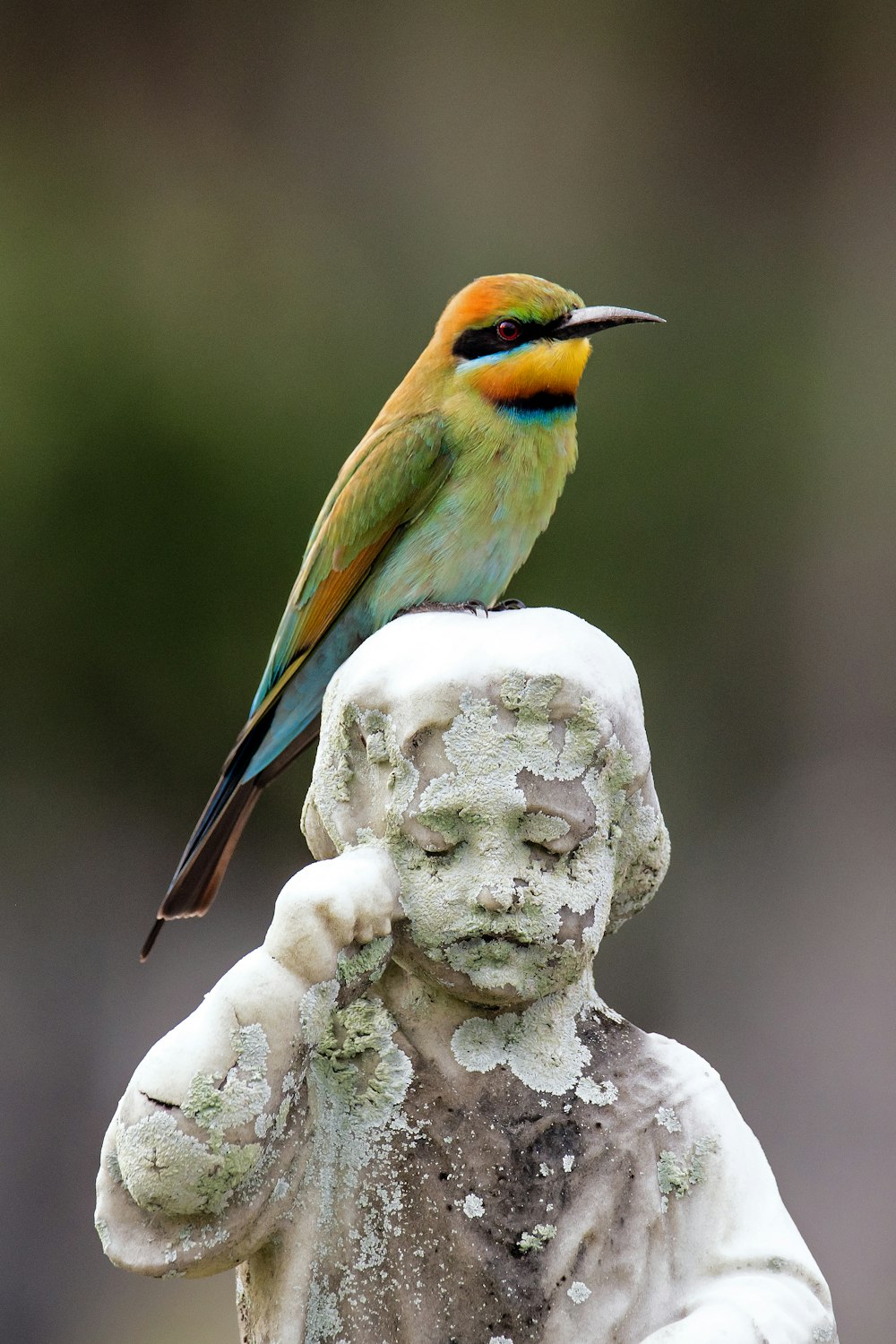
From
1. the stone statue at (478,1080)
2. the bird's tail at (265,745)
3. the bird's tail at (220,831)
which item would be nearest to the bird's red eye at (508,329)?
the bird's tail at (265,745)

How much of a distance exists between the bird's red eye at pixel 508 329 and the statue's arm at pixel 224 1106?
3.43ft

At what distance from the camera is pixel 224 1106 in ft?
3.56

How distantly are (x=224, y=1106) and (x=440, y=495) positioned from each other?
1.05 m

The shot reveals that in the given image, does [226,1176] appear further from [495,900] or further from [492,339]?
[492,339]

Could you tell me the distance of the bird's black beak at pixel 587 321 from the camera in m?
1.91

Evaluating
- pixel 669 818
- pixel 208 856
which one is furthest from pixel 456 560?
pixel 669 818

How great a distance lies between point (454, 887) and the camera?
1.18m

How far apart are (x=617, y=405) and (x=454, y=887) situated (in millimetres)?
2597

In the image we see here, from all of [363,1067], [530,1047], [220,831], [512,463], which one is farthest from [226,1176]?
[512,463]

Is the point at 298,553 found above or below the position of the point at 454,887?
below

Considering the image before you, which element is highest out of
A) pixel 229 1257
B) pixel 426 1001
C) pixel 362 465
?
pixel 362 465

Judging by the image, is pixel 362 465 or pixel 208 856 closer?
pixel 208 856

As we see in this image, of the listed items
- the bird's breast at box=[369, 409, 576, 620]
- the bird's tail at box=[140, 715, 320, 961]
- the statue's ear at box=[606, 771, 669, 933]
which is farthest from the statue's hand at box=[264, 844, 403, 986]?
the bird's breast at box=[369, 409, 576, 620]

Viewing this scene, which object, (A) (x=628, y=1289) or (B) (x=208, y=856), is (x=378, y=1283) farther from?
(B) (x=208, y=856)
